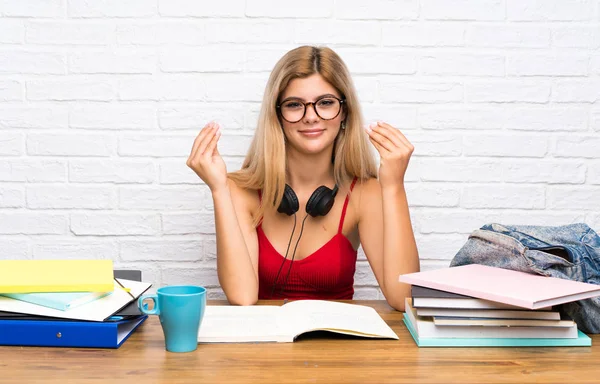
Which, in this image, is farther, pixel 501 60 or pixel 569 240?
pixel 501 60

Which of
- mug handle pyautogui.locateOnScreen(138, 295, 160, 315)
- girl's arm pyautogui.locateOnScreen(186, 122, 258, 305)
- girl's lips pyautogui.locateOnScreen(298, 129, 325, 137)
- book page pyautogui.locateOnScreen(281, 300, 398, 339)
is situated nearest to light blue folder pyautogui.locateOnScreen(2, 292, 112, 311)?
mug handle pyautogui.locateOnScreen(138, 295, 160, 315)

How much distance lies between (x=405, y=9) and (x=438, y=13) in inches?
4.5

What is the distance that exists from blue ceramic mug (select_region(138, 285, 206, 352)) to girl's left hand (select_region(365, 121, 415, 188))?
75 cm

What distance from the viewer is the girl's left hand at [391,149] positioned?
1.61 meters

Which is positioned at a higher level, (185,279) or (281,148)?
(281,148)

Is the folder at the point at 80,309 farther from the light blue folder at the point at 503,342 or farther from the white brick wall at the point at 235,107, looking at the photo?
the white brick wall at the point at 235,107

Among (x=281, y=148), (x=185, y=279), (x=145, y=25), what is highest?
(x=145, y=25)

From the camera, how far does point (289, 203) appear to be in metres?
1.80

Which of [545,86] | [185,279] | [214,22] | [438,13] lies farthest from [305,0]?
[185,279]

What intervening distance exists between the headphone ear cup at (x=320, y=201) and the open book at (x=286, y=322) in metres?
0.52

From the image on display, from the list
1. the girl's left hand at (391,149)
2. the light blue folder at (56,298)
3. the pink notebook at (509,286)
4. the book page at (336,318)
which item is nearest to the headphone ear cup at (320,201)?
the girl's left hand at (391,149)

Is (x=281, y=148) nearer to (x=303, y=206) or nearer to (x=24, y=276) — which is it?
(x=303, y=206)

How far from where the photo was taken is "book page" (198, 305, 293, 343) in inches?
42.5

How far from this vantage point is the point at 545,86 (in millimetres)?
2121
